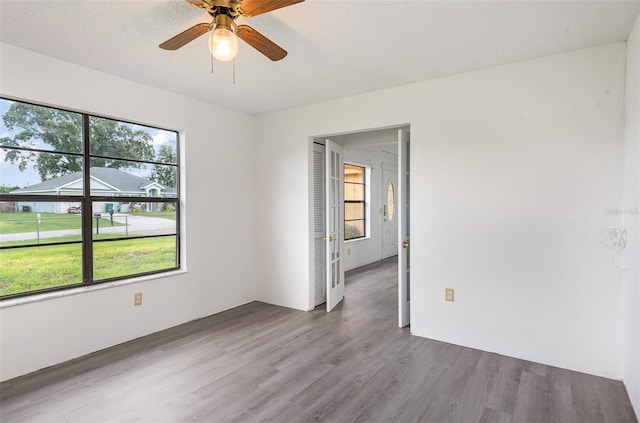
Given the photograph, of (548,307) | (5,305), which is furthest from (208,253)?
(548,307)

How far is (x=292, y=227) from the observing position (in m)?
4.38

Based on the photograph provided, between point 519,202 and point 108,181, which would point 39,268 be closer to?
point 108,181

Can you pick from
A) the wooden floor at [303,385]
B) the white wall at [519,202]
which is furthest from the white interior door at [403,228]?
the wooden floor at [303,385]

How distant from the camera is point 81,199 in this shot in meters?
3.08

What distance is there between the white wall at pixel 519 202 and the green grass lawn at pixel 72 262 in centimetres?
260

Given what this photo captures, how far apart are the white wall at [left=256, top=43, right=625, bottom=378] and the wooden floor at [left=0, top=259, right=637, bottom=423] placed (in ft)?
0.93

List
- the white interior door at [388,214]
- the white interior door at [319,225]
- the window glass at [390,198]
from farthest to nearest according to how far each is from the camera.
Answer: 1. the window glass at [390,198]
2. the white interior door at [388,214]
3. the white interior door at [319,225]

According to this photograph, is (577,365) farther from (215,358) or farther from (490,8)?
(215,358)

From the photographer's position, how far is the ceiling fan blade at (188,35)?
197 centimetres

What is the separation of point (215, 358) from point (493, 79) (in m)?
3.45

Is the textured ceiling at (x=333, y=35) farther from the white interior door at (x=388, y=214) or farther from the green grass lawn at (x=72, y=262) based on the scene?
the white interior door at (x=388, y=214)


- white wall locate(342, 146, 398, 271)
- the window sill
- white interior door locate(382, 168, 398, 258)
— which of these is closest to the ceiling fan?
the window sill

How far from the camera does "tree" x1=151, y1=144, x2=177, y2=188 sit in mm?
3686

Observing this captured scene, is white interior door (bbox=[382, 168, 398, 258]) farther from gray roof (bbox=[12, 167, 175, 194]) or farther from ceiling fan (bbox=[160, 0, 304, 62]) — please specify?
ceiling fan (bbox=[160, 0, 304, 62])
